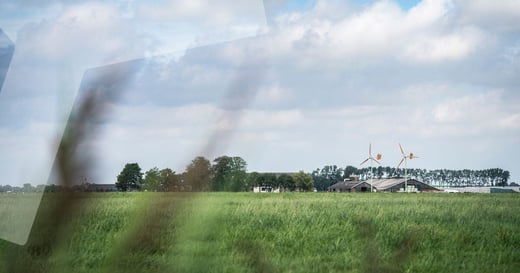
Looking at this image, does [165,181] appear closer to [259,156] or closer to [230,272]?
[259,156]

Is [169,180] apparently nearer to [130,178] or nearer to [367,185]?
[130,178]

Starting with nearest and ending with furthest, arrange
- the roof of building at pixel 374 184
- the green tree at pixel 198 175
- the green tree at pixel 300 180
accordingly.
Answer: the green tree at pixel 198 175
the green tree at pixel 300 180
the roof of building at pixel 374 184

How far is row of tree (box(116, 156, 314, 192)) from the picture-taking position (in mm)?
238

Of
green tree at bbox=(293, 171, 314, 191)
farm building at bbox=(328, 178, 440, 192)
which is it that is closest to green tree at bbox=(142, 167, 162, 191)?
green tree at bbox=(293, 171, 314, 191)

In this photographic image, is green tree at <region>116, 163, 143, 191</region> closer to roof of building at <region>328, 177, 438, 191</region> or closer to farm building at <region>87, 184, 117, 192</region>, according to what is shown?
farm building at <region>87, 184, 117, 192</region>

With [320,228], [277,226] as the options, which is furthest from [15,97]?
[320,228]

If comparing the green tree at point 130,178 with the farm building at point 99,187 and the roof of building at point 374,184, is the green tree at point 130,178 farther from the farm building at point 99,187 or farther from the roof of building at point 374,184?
the roof of building at point 374,184

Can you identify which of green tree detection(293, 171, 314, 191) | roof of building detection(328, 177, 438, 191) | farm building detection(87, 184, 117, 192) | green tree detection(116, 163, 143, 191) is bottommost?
farm building detection(87, 184, 117, 192)

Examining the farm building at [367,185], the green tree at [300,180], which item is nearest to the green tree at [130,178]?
the green tree at [300,180]

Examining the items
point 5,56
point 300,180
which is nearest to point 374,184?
point 300,180

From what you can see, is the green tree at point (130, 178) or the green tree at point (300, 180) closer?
the green tree at point (130, 178)

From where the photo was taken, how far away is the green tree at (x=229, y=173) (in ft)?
0.79

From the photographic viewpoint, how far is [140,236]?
25 cm

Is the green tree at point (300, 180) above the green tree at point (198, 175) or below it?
above
